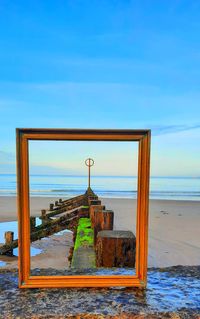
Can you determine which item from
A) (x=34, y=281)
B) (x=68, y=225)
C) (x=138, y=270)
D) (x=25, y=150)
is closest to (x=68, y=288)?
(x=34, y=281)

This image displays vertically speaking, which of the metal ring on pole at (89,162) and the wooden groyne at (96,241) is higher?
the metal ring on pole at (89,162)

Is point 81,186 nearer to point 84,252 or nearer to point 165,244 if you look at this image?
point 84,252

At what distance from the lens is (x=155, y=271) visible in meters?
1.75

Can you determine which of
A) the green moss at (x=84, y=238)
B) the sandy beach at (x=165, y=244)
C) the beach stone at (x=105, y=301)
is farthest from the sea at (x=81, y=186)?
the sandy beach at (x=165, y=244)

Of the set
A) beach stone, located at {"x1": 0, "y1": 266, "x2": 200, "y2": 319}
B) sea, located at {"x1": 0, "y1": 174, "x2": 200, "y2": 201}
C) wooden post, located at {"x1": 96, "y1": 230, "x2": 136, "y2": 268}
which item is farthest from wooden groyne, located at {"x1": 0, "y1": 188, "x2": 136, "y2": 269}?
beach stone, located at {"x1": 0, "y1": 266, "x2": 200, "y2": 319}

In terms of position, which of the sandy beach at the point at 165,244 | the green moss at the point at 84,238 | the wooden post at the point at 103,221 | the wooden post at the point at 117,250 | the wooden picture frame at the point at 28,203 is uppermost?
the wooden picture frame at the point at 28,203

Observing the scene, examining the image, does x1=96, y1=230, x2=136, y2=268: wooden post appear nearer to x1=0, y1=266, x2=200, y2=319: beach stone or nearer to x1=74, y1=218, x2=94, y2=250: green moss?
x1=0, y1=266, x2=200, y2=319: beach stone

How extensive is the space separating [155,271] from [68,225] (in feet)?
22.4

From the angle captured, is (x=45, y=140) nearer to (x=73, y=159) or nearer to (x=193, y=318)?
(x=73, y=159)

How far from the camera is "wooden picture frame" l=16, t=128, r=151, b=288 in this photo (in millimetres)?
1379

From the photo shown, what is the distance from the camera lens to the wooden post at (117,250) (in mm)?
2055

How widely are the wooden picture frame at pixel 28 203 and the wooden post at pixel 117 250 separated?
60 centimetres

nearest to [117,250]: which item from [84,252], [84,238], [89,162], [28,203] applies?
[89,162]

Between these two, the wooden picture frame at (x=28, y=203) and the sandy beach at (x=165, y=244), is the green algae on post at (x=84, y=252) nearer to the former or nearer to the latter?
the wooden picture frame at (x=28, y=203)
